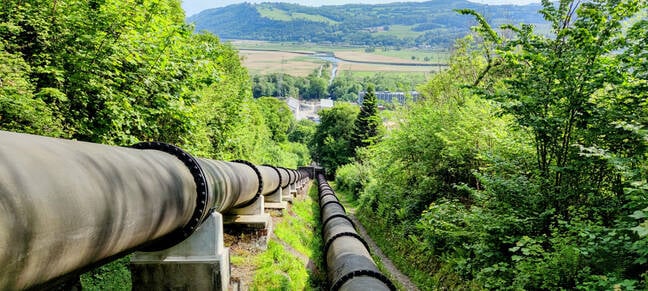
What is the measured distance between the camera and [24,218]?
118 centimetres

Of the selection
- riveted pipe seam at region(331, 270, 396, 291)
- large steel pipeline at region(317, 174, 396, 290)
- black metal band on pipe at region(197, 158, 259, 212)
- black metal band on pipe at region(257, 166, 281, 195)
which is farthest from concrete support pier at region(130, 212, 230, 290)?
black metal band on pipe at region(257, 166, 281, 195)

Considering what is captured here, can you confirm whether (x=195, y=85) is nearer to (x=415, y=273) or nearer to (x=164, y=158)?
(x=164, y=158)

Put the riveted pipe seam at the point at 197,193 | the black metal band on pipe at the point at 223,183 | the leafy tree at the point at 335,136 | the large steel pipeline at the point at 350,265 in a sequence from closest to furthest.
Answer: the riveted pipe seam at the point at 197,193
the black metal band on pipe at the point at 223,183
the large steel pipeline at the point at 350,265
the leafy tree at the point at 335,136

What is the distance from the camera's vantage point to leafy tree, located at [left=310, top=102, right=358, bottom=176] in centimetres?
5801

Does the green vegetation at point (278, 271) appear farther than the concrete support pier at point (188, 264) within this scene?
Yes

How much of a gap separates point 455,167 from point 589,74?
7.06m

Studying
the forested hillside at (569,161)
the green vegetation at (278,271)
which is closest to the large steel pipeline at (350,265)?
the green vegetation at (278,271)

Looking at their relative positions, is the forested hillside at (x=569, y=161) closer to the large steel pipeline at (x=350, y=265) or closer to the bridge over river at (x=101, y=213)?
the large steel pipeline at (x=350, y=265)

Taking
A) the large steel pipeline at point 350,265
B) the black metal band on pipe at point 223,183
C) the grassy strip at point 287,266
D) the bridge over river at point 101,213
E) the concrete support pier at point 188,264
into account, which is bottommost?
the grassy strip at point 287,266

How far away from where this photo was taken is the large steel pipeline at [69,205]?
118 centimetres

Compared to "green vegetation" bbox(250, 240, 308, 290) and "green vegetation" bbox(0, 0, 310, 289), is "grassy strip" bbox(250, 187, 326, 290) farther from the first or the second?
"green vegetation" bbox(0, 0, 310, 289)

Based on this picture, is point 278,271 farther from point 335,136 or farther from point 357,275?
point 335,136

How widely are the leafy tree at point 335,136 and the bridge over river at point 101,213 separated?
170 ft

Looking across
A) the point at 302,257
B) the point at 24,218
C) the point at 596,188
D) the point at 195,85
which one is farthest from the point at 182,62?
the point at 596,188
